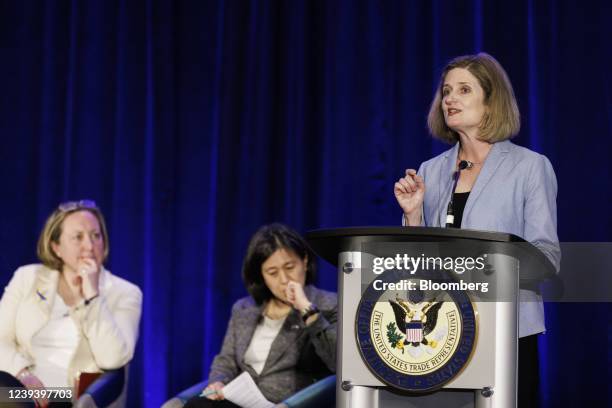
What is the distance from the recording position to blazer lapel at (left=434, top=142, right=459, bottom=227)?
213 cm

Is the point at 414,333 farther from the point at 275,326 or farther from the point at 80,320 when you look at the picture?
the point at 80,320

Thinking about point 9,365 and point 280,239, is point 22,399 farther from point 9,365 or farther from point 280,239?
point 280,239

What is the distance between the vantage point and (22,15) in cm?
457

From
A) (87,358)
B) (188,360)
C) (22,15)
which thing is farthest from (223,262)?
(22,15)

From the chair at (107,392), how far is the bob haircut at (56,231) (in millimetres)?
584

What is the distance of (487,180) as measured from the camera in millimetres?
2074

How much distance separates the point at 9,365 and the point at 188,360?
90 cm

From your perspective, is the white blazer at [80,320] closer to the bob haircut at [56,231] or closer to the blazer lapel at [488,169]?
the bob haircut at [56,231]

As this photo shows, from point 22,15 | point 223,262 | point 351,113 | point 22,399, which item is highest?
point 22,15

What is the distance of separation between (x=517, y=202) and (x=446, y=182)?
205 mm

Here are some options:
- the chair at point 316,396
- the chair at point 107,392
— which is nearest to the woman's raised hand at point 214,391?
the chair at point 316,396

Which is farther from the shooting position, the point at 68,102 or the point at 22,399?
the point at 68,102

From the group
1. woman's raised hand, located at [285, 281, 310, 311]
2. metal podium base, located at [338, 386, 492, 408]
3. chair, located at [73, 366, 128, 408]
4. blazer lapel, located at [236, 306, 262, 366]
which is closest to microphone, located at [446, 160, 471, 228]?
metal podium base, located at [338, 386, 492, 408]

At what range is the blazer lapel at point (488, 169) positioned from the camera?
205cm
